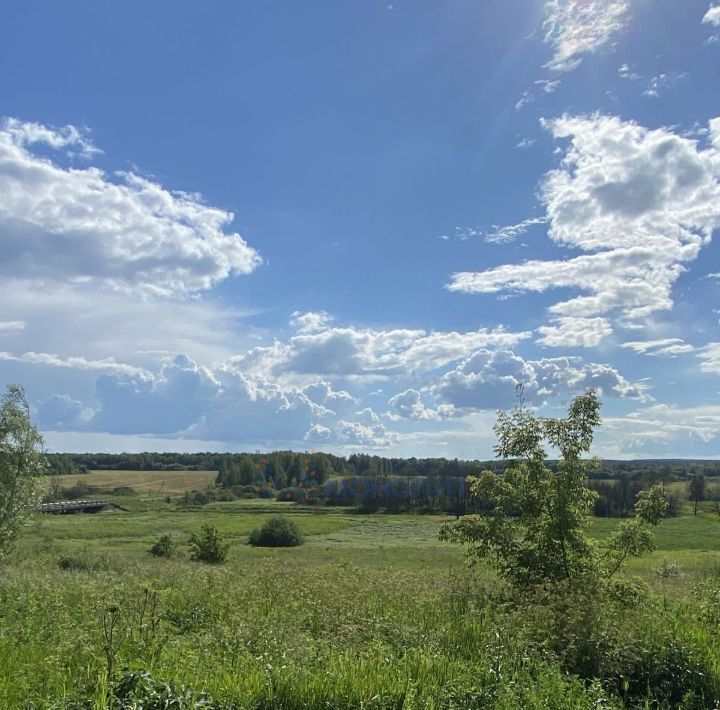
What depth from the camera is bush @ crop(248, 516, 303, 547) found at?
58697mm

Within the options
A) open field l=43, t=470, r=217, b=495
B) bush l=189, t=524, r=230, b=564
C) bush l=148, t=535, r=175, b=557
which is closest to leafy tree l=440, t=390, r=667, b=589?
bush l=189, t=524, r=230, b=564

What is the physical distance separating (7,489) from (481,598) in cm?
1452

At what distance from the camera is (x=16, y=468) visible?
19328 millimetres

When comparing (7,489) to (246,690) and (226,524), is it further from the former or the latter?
(226,524)

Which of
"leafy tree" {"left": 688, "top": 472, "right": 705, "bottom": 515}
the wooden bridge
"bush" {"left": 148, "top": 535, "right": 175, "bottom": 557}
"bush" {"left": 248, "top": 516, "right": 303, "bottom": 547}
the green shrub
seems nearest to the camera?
the green shrub

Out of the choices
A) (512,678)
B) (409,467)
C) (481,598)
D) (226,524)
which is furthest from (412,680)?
(409,467)

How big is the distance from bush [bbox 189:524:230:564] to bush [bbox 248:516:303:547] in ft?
63.5

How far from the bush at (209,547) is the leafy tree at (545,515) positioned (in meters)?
28.8

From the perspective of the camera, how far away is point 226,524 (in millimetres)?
78312

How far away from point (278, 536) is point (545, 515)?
49922 mm

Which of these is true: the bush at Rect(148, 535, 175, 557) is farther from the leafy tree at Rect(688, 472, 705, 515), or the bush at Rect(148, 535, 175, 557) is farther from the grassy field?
the leafy tree at Rect(688, 472, 705, 515)

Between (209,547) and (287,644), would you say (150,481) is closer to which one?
(209,547)

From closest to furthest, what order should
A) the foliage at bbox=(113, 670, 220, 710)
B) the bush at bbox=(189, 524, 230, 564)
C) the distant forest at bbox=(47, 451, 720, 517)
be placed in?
the foliage at bbox=(113, 670, 220, 710) → the bush at bbox=(189, 524, 230, 564) → the distant forest at bbox=(47, 451, 720, 517)

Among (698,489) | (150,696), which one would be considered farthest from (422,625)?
(698,489)
